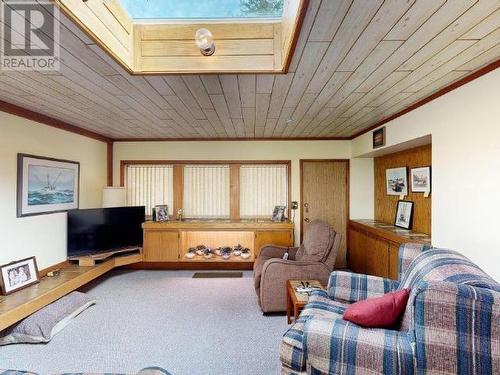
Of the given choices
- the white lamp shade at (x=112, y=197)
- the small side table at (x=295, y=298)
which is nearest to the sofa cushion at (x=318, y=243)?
the small side table at (x=295, y=298)

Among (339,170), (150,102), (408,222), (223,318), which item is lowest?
(223,318)

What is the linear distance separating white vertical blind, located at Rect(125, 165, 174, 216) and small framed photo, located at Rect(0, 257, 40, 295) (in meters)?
2.05

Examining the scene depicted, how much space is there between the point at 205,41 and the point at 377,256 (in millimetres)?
3418

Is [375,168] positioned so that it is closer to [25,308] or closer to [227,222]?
[227,222]

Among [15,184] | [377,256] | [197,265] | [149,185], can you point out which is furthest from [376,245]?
[15,184]

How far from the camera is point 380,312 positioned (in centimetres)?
162

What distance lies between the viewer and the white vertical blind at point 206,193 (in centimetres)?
508

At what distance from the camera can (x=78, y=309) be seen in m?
3.13

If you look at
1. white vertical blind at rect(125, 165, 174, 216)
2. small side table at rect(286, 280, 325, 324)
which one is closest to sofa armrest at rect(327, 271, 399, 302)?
small side table at rect(286, 280, 325, 324)

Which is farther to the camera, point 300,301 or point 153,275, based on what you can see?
point 153,275

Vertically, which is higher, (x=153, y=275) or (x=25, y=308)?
(x=25, y=308)

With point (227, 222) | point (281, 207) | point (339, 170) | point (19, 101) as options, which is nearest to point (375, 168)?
point (339, 170)

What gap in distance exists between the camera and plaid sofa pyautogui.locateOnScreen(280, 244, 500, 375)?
1.32 m

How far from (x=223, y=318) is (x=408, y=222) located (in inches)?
105
